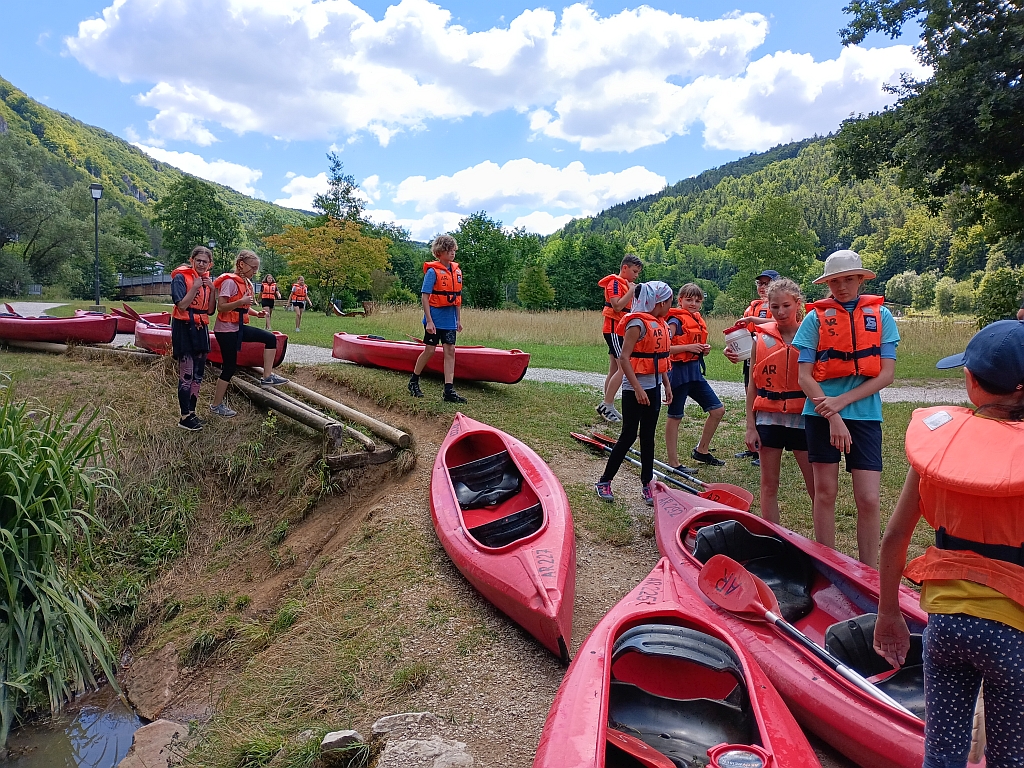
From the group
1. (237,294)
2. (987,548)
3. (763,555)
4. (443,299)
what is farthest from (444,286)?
(987,548)

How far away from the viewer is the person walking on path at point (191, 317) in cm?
672

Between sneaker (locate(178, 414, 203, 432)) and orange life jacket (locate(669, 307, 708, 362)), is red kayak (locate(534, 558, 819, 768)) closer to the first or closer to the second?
orange life jacket (locate(669, 307, 708, 362))

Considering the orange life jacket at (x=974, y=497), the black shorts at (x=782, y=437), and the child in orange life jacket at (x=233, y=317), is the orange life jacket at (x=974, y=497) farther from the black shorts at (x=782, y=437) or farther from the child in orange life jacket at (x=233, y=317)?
the child in orange life jacket at (x=233, y=317)

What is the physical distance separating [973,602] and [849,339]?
2477 mm

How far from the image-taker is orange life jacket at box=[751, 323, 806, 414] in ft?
14.8

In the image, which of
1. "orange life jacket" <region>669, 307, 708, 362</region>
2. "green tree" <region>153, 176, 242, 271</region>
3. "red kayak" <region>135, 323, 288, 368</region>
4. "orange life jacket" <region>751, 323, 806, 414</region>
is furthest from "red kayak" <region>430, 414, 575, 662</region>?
"green tree" <region>153, 176, 242, 271</region>

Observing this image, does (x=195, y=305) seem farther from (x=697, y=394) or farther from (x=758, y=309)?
(x=758, y=309)

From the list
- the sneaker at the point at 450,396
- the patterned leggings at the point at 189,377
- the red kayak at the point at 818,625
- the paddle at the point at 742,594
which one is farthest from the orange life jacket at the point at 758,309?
the patterned leggings at the point at 189,377

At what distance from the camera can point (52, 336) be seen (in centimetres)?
1045

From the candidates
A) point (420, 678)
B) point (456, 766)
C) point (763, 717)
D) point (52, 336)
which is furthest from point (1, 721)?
point (52, 336)

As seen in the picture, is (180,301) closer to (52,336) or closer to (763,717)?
(52,336)

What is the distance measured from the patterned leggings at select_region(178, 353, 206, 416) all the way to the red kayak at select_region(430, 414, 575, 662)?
3.25m

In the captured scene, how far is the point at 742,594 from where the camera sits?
3.35 m

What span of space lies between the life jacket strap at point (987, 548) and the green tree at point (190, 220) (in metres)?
51.2
